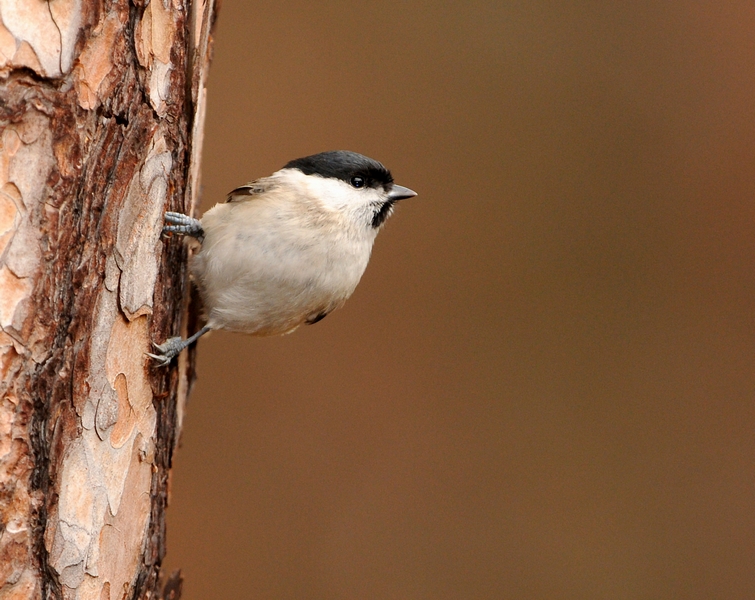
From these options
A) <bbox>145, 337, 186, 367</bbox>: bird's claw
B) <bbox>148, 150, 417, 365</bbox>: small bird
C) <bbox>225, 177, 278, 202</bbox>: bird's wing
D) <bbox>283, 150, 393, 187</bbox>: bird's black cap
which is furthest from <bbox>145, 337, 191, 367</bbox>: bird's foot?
<bbox>283, 150, 393, 187</bbox>: bird's black cap

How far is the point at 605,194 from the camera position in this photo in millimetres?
2311

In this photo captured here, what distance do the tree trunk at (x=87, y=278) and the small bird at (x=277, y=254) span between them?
157 millimetres

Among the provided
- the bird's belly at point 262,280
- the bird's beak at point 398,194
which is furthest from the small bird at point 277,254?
the bird's beak at point 398,194

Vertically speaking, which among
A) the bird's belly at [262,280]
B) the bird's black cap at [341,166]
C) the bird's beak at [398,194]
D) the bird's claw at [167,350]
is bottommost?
the bird's claw at [167,350]

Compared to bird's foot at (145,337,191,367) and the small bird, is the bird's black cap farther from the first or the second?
bird's foot at (145,337,191,367)

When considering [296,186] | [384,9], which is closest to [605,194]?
[384,9]

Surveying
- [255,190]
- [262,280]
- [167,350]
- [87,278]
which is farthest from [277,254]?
[87,278]

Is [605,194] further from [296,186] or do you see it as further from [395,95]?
[296,186]

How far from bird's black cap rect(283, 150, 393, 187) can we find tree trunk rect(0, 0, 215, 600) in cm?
35

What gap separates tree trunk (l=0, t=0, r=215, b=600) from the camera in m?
A: 0.78

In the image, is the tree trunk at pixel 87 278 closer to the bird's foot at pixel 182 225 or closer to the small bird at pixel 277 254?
the bird's foot at pixel 182 225

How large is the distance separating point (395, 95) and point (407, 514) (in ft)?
4.07

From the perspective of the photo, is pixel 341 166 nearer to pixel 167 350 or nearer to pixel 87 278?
pixel 167 350

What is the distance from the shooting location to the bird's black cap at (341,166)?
142cm
